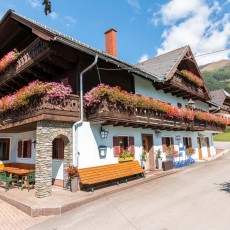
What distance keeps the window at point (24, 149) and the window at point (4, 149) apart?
1320mm

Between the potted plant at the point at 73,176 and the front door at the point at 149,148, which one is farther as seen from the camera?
the front door at the point at 149,148

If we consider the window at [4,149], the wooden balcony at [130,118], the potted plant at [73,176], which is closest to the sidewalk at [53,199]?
the potted plant at [73,176]

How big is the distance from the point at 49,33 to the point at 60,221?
756 centimetres

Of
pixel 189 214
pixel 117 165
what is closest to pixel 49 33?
pixel 117 165

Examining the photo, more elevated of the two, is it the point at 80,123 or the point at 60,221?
Answer: the point at 80,123

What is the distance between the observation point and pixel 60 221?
23.6 feet

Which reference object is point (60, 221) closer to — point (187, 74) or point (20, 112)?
point (20, 112)

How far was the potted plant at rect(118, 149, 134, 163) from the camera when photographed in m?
13.0

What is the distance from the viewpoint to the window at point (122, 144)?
12.9 meters

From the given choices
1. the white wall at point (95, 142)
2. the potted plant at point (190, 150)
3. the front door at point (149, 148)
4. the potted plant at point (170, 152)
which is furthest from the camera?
the potted plant at point (190, 150)

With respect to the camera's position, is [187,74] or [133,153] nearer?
[133,153]

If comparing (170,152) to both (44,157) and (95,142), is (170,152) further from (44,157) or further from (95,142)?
(44,157)

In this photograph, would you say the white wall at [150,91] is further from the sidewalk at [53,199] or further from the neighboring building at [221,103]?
the neighboring building at [221,103]

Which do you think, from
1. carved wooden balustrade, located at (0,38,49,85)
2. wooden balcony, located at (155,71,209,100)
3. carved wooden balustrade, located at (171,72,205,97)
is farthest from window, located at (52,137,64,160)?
carved wooden balustrade, located at (171,72,205,97)
